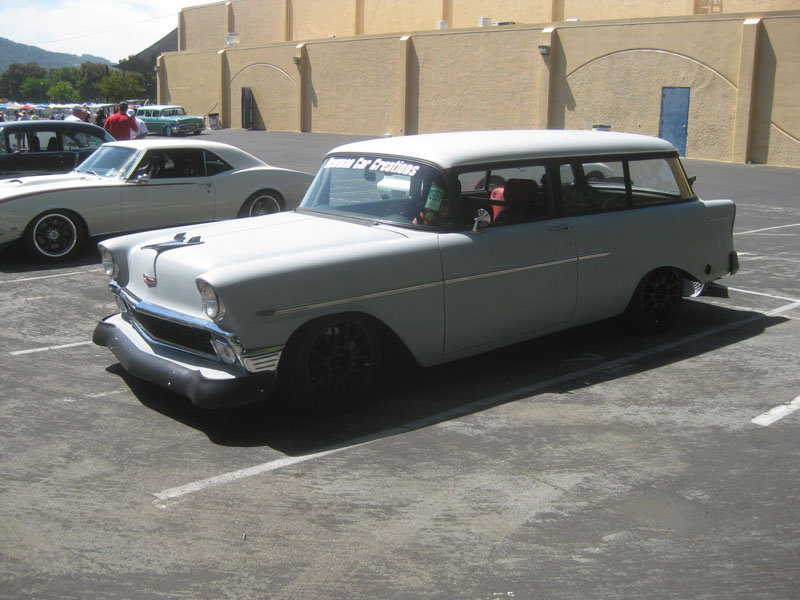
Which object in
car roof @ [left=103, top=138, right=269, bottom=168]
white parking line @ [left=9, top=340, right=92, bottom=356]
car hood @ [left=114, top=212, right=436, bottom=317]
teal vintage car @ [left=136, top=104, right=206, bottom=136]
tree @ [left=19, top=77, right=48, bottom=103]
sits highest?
tree @ [left=19, top=77, right=48, bottom=103]

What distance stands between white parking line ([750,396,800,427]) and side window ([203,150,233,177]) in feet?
24.5

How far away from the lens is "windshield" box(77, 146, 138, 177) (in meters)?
10.2

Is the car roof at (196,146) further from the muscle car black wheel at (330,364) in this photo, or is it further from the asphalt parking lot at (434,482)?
the muscle car black wheel at (330,364)

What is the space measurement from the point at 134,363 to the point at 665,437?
3143mm

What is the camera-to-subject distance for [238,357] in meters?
4.71

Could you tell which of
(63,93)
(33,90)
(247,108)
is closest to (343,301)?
(247,108)

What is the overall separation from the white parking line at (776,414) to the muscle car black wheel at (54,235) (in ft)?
25.1

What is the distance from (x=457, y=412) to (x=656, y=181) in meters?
2.88

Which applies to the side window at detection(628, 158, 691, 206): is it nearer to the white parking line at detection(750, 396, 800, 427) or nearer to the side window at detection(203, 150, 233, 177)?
the white parking line at detection(750, 396, 800, 427)

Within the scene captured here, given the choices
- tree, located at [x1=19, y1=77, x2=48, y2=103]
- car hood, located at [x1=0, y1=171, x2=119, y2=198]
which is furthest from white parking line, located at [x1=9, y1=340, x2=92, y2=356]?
tree, located at [x1=19, y1=77, x2=48, y2=103]

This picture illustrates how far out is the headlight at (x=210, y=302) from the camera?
4.66 metres

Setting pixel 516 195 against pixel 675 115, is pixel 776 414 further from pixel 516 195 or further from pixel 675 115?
pixel 675 115

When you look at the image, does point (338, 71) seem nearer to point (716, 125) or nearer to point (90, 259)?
point (716, 125)

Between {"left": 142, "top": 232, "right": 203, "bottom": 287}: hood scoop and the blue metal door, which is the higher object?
the blue metal door
